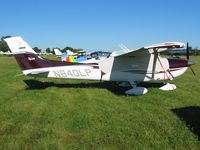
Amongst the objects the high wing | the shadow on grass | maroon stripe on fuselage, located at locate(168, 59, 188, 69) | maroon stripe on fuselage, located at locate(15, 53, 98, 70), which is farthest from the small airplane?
the shadow on grass

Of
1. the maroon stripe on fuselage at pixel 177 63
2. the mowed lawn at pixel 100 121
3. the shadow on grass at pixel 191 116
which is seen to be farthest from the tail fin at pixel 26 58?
the shadow on grass at pixel 191 116

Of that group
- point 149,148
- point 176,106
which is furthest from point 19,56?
point 149,148

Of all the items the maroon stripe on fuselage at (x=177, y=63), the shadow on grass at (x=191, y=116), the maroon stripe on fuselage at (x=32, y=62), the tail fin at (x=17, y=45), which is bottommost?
the shadow on grass at (x=191, y=116)

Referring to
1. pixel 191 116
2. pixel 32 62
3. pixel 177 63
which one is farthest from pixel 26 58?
pixel 191 116

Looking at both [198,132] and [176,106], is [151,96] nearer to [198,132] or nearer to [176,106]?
[176,106]

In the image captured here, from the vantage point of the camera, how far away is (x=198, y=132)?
5.32 metres

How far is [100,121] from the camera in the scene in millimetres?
6195

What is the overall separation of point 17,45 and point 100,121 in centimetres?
582

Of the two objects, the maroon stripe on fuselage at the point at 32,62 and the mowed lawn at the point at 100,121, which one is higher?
the maroon stripe on fuselage at the point at 32,62

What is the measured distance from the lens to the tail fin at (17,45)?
10391 mm

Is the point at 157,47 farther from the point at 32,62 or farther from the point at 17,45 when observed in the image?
the point at 17,45

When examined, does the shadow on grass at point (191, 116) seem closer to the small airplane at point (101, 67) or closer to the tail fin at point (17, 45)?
the small airplane at point (101, 67)

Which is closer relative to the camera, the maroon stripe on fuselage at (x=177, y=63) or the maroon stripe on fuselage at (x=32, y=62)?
the maroon stripe on fuselage at (x=32, y=62)

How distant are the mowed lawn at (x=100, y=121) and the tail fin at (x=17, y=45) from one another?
1.93m
